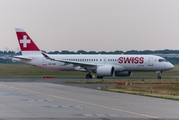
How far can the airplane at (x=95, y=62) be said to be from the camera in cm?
4725

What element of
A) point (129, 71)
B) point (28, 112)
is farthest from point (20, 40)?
point (28, 112)

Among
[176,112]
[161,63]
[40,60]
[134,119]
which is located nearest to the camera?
[134,119]

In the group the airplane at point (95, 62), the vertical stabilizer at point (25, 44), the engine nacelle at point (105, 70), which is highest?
the vertical stabilizer at point (25, 44)

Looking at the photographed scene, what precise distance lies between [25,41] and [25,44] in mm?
527

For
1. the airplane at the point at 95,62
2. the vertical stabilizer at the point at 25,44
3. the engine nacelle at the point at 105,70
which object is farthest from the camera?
the vertical stabilizer at the point at 25,44

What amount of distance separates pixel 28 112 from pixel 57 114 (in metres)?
1.61

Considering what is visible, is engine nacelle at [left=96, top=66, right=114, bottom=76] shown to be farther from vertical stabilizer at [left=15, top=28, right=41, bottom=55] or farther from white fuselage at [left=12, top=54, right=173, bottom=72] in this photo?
vertical stabilizer at [left=15, top=28, right=41, bottom=55]

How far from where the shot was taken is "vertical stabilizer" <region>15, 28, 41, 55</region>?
2061 inches

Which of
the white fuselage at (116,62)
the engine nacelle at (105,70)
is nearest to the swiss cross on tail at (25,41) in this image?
the white fuselage at (116,62)

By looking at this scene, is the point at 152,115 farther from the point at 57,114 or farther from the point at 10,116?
the point at 10,116

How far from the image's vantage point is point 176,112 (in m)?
16.0

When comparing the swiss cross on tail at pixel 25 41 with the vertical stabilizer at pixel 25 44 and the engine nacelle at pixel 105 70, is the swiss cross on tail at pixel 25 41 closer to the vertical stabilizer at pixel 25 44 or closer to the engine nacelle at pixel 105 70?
the vertical stabilizer at pixel 25 44

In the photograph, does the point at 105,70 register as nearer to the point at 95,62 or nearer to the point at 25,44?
the point at 95,62

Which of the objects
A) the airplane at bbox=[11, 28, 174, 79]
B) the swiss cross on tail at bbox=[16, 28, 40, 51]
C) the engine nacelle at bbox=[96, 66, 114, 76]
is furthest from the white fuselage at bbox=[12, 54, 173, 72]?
the engine nacelle at bbox=[96, 66, 114, 76]
